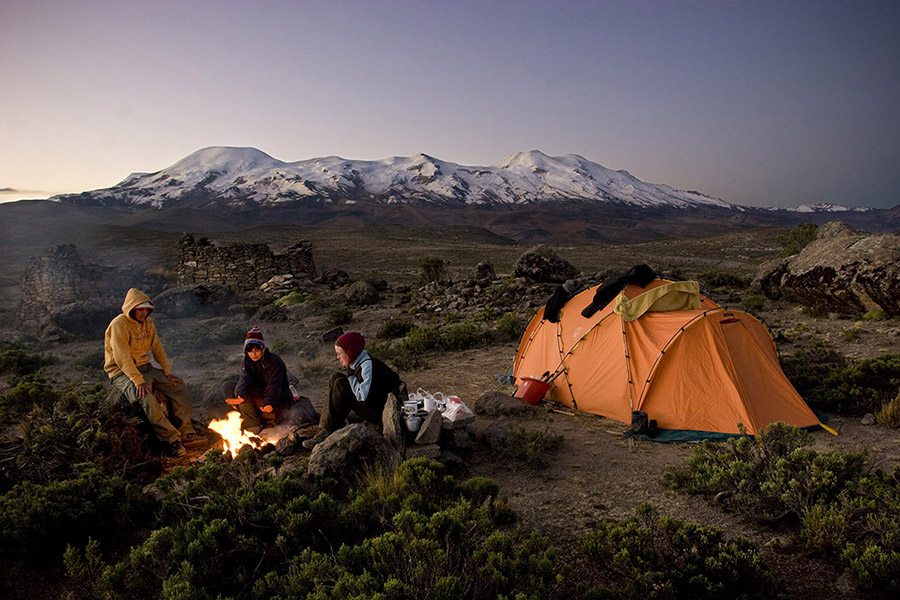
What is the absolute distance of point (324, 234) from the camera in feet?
193

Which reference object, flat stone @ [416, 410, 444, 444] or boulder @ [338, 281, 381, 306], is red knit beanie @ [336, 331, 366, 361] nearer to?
flat stone @ [416, 410, 444, 444]

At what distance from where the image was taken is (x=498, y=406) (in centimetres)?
621

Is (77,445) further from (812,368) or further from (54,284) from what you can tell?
(54,284)

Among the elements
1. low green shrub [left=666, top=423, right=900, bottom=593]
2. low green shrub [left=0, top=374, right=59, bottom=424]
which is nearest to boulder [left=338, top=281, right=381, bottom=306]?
low green shrub [left=0, top=374, right=59, bottom=424]

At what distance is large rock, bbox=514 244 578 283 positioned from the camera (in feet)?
52.1

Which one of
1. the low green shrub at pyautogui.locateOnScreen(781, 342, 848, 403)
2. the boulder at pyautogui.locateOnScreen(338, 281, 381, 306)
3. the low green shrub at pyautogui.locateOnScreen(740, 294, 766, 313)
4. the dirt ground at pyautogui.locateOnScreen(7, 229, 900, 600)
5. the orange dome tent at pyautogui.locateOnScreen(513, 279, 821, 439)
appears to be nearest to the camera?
the dirt ground at pyautogui.locateOnScreen(7, 229, 900, 600)

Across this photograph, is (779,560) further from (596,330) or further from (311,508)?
(596,330)

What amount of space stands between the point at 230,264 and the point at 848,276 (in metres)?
20.1

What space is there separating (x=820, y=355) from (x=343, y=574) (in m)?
7.79

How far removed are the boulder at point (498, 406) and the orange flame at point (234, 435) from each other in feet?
8.81

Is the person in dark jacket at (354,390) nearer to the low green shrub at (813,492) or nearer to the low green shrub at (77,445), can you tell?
the low green shrub at (77,445)

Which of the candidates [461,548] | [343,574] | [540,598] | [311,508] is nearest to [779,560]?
[540,598]

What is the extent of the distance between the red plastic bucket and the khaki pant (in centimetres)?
411

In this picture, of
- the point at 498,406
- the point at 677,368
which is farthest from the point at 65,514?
the point at 677,368
